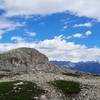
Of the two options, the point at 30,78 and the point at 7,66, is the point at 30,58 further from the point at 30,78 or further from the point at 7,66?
the point at 30,78

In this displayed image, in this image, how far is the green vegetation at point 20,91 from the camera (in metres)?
60.8

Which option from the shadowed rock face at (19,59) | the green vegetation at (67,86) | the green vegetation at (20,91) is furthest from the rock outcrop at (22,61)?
the green vegetation at (20,91)

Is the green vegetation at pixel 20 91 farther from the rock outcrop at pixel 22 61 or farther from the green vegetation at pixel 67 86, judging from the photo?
the rock outcrop at pixel 22 61

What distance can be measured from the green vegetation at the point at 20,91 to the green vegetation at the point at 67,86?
4.83 m

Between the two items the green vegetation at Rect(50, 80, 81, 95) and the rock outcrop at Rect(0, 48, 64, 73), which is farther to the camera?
the rock outcrop at Rect(0, 48, 64, 73)

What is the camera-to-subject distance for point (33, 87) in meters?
66.4

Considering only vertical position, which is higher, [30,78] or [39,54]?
[39,54]

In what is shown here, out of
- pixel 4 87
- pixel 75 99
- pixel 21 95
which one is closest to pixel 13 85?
pixel 4 87

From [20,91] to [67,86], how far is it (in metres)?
10.7

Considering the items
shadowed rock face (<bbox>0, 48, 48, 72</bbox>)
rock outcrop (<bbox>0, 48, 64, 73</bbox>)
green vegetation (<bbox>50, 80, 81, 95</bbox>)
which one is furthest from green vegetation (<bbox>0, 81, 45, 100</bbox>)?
shadowed rock face (<bbox>0, 48, 48, 72</bbox>)

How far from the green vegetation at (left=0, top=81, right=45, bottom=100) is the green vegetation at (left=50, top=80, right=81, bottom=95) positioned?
4.83 meters

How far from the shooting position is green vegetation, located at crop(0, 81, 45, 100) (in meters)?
60.8

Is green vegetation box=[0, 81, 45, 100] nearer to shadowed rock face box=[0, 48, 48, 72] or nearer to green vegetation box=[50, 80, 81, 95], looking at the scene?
green vegetation box=[50, 80, 81, 95]

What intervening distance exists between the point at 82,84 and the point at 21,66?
8106 cm
